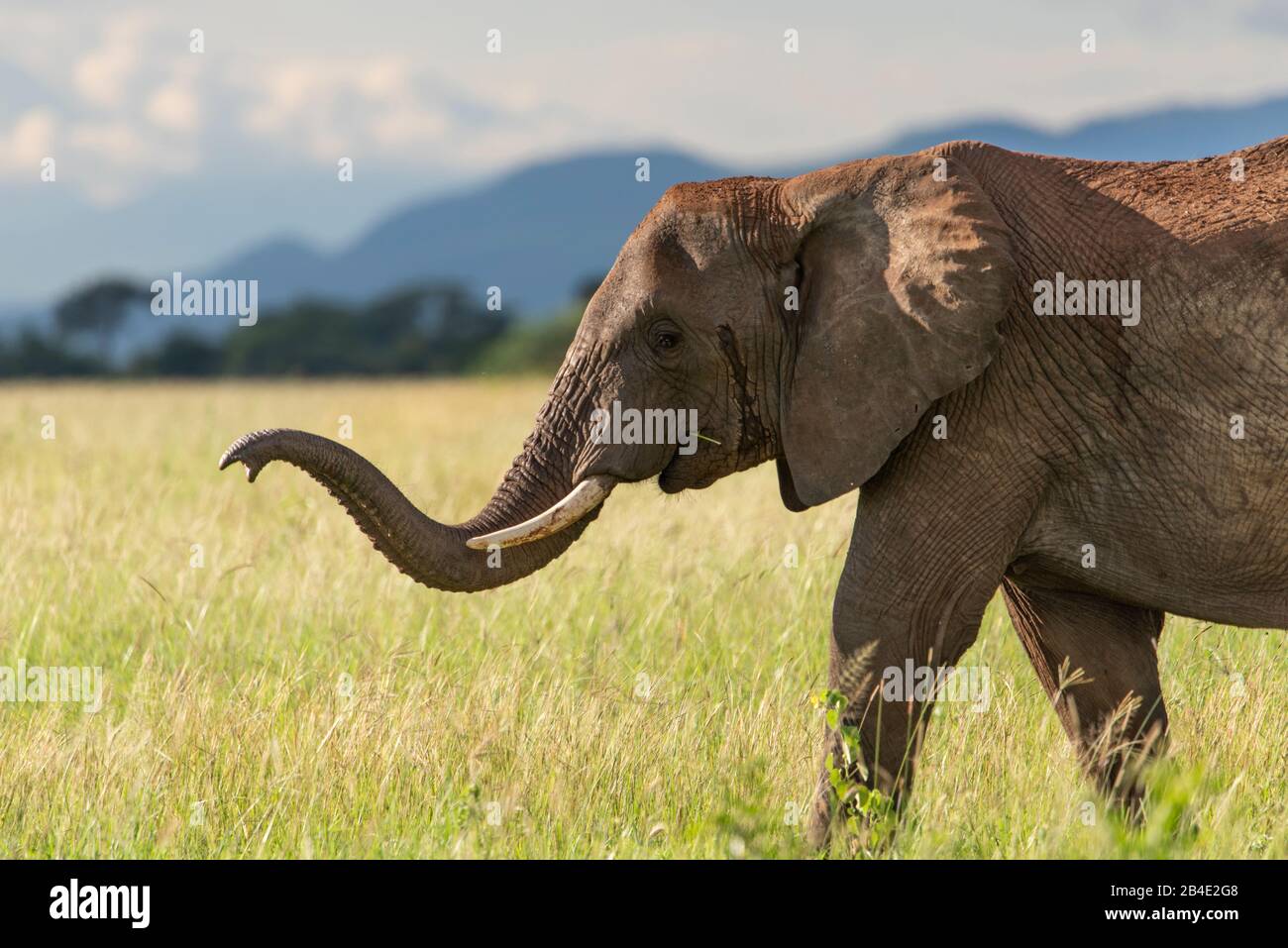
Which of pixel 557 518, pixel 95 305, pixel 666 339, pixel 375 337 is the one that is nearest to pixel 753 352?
pixel 666 339

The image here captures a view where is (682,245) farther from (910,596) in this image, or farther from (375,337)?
(375,337)

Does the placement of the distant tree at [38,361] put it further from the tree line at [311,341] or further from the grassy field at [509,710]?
the grassy field at [509,710]

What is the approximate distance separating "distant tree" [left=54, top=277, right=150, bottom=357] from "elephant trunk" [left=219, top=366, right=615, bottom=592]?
3811 inches

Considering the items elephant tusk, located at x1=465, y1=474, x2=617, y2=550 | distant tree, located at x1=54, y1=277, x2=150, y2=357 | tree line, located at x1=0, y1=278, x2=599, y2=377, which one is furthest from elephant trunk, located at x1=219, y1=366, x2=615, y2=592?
distant tree, located at x1=54, y1=277, x2=150, y2=357

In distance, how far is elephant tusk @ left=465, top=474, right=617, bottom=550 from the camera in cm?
577

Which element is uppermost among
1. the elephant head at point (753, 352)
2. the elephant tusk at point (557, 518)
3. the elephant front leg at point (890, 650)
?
the elephant head at point (753, 352)

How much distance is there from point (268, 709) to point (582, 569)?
236cm

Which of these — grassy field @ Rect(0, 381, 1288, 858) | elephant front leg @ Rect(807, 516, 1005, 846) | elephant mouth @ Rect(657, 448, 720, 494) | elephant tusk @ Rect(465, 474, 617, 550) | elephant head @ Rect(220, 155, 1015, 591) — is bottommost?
grassy field @ Rect(0, 381, 1288, 858)

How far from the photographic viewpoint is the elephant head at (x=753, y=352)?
18.3 ft

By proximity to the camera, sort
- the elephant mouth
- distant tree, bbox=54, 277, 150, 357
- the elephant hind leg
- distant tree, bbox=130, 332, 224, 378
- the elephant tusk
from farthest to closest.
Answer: distant tree, bbox=54, 277, 150, 357
distant tree, bbox=130, 332, 224, 378
the elephant hind leg
the elephant mouth
the elephant tusk

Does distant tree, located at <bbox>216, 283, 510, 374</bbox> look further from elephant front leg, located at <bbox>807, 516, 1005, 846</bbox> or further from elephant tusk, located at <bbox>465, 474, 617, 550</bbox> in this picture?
elephant front leg, located at <bbox>807, 516, 1005, 846</bbox>

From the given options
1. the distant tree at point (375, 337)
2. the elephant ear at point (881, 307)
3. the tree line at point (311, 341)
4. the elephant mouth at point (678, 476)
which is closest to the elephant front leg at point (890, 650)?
the elephant ear at point (881, 307)

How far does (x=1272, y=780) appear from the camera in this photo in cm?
617

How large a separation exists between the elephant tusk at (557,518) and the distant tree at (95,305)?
97.0 m
